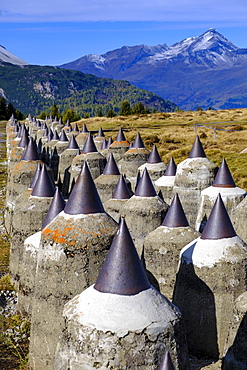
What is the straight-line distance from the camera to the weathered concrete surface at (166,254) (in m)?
17.7

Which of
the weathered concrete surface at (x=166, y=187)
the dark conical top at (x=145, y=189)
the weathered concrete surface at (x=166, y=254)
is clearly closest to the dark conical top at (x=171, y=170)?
the weathered concrete surface at (x=166, y=187)

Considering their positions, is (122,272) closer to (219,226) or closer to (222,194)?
(219,226)

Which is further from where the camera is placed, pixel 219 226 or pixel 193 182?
pixel 193 182

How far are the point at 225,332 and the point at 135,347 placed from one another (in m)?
6.04

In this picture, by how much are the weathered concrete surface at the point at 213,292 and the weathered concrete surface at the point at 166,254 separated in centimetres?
234

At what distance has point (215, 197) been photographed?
22266mm

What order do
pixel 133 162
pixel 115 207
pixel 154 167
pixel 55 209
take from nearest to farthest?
pixel 55 209
pixel 115 207
pixel 154 167
pixel 133 162

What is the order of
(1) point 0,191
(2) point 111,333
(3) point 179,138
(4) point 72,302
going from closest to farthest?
(2) point 111,333 < (4) point 72,302 < (1) point 0,191 < (3) point 179,138

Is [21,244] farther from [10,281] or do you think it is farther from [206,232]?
[206,232]

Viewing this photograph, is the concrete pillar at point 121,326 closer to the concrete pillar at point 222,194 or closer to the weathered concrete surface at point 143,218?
the weathered concrete surface at point 143,218

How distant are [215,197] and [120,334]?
1349 cm

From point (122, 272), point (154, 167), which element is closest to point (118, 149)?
point (154, 167)

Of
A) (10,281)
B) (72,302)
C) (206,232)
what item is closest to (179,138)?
(10,281)

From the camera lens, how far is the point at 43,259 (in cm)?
1386
